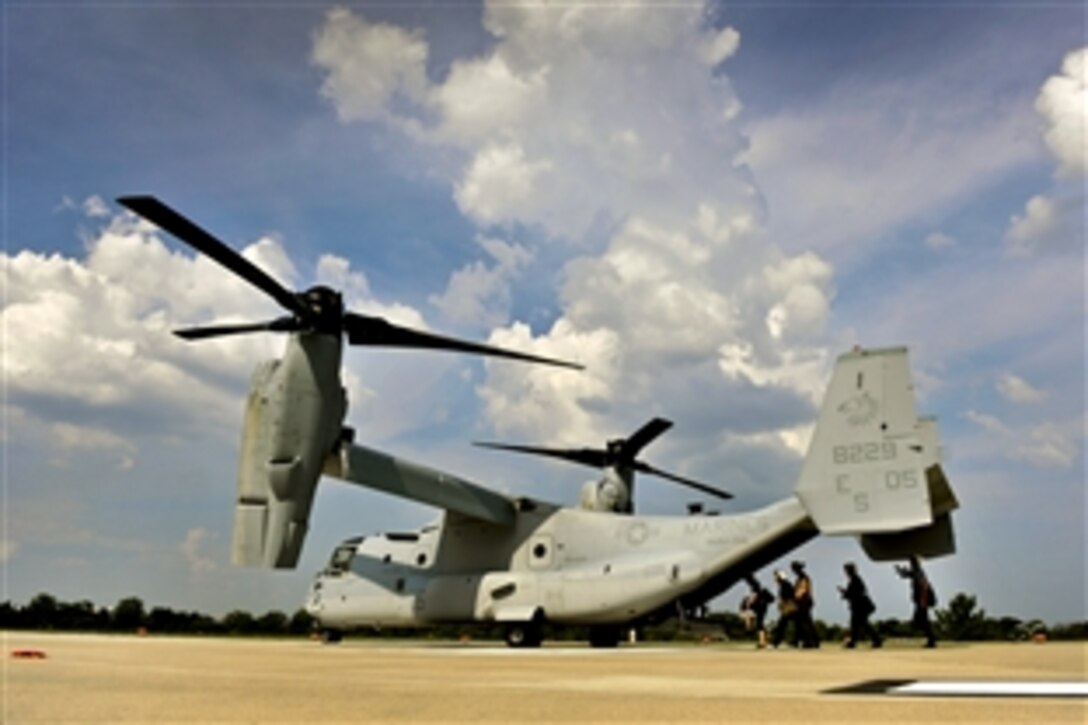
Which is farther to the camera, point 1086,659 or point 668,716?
point 1086,659

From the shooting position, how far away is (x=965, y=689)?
7613 mm

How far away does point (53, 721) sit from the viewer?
5.38 meters

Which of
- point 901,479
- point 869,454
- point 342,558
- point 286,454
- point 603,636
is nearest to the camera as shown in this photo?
point 901,479

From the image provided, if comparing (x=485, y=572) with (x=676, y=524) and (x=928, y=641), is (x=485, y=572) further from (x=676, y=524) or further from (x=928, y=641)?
(x=928, y=641)

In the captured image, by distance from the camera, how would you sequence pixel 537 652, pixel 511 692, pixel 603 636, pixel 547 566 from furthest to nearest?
1. pixel 547 566
2. pixel 603 636
3. pixel 537 652
4. pixel 511 692

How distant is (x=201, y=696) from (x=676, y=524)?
55.3ft

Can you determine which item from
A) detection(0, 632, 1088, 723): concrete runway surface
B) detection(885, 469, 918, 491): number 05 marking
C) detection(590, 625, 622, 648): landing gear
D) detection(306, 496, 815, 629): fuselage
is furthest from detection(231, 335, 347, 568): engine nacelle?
detection(885, 469, 918, 491): number 05 marking

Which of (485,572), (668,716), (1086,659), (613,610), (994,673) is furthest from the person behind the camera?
(485,572)

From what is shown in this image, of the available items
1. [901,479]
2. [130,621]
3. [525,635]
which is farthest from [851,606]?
[130,621]

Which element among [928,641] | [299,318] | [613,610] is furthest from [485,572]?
[928,641]

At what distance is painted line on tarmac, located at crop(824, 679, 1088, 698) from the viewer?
7.09 meters

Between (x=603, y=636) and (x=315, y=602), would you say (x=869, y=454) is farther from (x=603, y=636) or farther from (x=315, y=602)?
(x=315, y=602)

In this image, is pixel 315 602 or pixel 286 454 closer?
pixel 286 454

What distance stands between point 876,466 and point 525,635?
9.79 m
